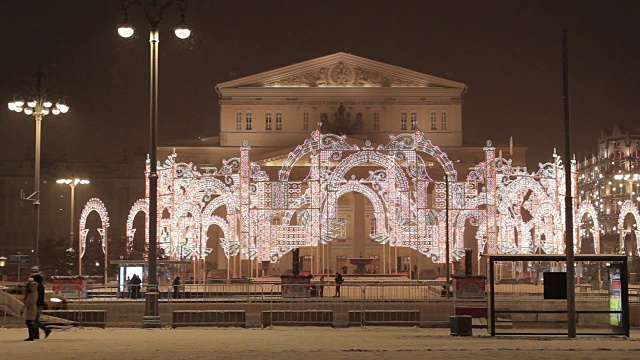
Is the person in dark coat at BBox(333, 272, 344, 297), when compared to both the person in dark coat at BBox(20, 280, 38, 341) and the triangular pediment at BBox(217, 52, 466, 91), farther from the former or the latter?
the triangular pediment at BBox(217, 52, 466, 91)

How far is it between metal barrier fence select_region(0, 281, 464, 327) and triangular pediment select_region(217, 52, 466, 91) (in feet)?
167

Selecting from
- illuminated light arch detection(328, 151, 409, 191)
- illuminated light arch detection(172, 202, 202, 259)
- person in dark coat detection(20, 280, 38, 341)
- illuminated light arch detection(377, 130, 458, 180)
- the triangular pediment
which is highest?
the triangular pediment

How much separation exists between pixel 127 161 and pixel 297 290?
86.3m

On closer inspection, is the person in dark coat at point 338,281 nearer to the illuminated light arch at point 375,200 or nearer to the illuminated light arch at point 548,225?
the illuminated light arch at point 375,200

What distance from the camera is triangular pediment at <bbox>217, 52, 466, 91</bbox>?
9188 centimetres

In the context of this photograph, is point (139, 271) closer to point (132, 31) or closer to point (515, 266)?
point (132, 31)

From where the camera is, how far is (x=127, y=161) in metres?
124

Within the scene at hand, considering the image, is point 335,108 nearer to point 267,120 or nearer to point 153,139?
point 267,120

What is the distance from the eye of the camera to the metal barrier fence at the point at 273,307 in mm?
31703

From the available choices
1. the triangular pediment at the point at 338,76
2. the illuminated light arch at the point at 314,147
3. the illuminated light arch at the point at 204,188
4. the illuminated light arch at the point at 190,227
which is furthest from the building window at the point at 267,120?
the illuminated light arch at the point at 314,147

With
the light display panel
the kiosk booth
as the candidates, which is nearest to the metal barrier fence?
the kiosk booth

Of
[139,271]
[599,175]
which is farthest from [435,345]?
[599,175]

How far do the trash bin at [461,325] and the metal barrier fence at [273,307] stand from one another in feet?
19.4

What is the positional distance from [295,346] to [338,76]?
71527 millimetres
